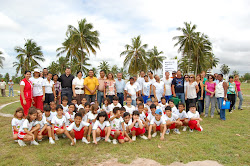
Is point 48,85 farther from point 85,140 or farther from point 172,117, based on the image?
point 172,117

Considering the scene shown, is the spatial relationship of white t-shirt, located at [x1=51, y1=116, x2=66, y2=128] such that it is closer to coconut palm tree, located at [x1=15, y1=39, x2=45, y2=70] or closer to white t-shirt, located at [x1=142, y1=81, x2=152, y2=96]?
white t-shirt, located at [x1=142, y1=81, x2=152, y2=96]

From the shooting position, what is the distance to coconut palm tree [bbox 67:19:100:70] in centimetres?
A: 2360

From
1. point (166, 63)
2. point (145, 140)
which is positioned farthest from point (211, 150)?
point (166, 63)

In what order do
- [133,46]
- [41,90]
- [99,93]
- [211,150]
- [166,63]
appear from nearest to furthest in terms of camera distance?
[211,150] < [41,90] < [99,93] < [166,63] < [133,46]

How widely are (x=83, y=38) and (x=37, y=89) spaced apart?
1976cm

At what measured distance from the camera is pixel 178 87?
661 cm

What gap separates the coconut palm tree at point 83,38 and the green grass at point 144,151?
66.8 ft

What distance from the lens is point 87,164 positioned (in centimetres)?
313

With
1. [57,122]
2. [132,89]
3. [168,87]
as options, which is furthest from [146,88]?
[57,122]

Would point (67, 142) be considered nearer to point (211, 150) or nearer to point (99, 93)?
point (99, 93)

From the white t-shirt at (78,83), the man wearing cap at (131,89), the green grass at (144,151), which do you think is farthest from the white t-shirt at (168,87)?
the white t-shirt at (78,83)

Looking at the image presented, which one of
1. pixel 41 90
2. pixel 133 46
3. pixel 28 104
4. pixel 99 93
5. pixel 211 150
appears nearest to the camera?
pixel 211 150

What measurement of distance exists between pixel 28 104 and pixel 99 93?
2.40 m

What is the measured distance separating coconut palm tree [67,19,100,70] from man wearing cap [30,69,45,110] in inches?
734
